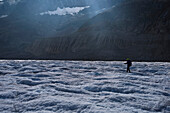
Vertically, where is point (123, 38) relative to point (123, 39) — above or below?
above

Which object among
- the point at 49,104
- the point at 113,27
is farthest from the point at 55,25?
the point at 49,104

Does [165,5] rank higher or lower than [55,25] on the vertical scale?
lower

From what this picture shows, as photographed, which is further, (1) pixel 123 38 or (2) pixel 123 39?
(1) pixel 123 38

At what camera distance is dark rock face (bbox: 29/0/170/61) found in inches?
1781

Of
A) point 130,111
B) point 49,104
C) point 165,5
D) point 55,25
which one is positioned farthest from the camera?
point 55,25

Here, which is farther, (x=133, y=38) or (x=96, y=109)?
(x=133, y=38)

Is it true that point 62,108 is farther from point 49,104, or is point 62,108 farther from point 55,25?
point 55,25

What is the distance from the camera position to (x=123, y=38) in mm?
51938

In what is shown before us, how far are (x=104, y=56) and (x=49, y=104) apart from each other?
138ft

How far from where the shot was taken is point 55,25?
489 feet

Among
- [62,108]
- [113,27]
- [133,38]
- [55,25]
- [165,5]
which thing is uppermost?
[55,25]

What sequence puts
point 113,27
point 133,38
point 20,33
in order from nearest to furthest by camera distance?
point 133,38 → point 113,27 → point 20,33

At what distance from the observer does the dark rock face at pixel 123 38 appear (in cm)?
4525

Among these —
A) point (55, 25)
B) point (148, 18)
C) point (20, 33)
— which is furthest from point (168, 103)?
point (55, 25)
